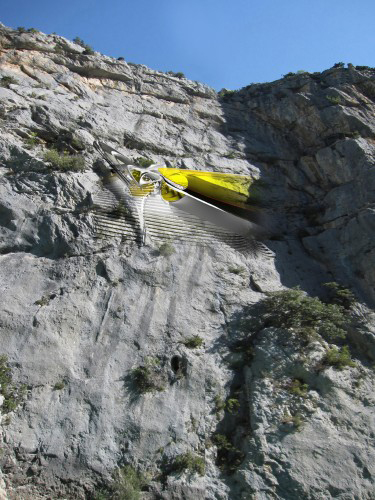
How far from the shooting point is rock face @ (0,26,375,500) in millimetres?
8133

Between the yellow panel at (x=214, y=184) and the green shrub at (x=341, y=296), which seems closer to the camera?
the green shrub at (x=341, y=296)

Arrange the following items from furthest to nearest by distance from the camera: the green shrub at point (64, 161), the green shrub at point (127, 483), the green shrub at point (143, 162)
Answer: the green shrub at point (143, 162)
the green shrub at point (64, 161)
the green shrub at point (127, 483)

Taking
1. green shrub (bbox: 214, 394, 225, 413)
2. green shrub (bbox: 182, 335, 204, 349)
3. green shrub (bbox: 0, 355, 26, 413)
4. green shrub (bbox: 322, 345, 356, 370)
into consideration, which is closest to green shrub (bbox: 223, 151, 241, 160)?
green shrub (bbox: 182, 335, 204, 349)

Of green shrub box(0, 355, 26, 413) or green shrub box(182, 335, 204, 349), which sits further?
green shrub box(182, 335, 204, 349)

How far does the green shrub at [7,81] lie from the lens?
1531 centimetres

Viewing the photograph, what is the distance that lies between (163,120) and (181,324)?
1026 cm

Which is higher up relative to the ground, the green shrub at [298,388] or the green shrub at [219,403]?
the green shrub at [298,388]

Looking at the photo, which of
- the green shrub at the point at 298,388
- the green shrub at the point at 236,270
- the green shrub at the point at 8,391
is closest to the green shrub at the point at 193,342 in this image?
the green shrub at the point at 298,388

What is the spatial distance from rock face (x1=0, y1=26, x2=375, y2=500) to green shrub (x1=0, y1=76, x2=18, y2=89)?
0.09 meters

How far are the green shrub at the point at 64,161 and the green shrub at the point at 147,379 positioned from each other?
6386mm

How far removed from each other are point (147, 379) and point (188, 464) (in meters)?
1.89

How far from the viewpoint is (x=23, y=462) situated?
309 inches

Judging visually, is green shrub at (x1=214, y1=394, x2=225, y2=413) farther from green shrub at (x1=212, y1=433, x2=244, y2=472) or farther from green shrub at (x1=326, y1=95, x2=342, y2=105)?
green shrub at (x1=326, y1=95, x2=342, y2=105)

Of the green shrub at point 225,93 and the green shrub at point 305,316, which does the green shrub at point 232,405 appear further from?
the green shrub at point 225,93
